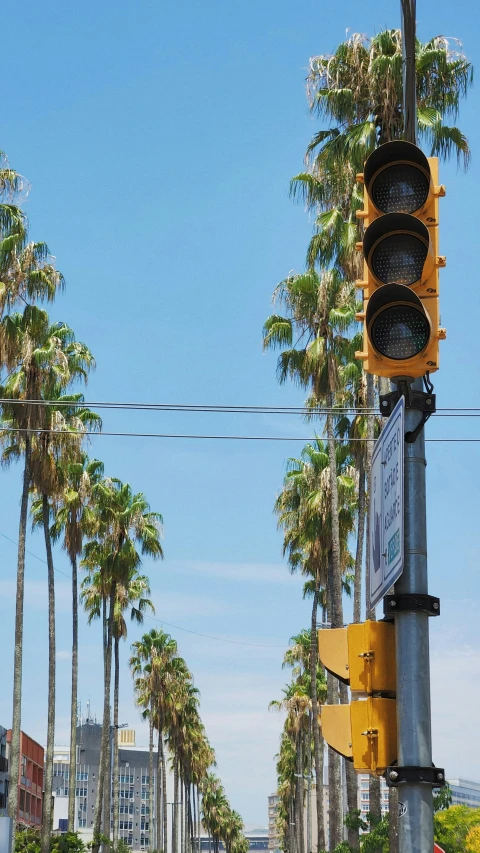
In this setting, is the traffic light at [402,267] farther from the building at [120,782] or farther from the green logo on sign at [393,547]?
the building at [120,782]

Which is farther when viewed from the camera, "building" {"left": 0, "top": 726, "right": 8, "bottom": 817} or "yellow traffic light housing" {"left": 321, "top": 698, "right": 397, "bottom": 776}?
"building" {"left": 0, "top": 726, "right": 8, "bottom": 817}

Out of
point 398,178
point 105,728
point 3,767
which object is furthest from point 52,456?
point 3,767

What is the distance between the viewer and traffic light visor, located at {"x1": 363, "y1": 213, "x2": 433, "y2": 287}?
5084 mm

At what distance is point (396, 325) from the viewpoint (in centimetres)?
509

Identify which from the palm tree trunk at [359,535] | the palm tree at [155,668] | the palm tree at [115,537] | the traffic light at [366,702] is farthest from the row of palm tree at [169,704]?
the traffic light at [366,702]

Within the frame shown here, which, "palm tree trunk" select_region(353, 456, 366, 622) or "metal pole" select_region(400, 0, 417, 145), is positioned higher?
"palm tree trunk" select_region(353, 456, 366, 622)

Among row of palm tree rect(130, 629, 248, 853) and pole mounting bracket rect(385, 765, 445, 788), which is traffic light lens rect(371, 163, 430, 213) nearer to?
pole mounting bracket rect(385, 765, 445, 788)

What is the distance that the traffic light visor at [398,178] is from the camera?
5242mm

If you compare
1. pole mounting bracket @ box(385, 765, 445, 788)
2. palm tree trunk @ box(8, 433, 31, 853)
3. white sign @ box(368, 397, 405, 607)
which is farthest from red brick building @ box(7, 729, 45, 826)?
pole mounting bracket @ box(385, 765, 445, 788)

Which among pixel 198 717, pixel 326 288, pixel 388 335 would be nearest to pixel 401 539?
pixel 388 335

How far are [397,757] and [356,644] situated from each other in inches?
20.9

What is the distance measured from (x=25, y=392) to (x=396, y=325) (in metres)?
29.6

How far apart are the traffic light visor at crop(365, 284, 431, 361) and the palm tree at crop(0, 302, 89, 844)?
27226 mm

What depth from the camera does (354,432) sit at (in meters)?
34.4
